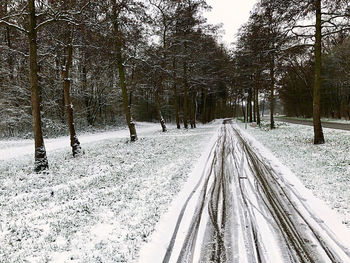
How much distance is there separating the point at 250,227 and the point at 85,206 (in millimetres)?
3934

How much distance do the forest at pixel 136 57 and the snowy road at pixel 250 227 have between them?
7456 millimetres

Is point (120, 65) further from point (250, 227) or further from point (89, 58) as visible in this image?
point (250, 227)

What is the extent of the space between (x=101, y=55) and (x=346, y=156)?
13.9 meters

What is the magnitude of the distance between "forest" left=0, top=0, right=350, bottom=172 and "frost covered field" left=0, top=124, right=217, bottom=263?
2.06 meters

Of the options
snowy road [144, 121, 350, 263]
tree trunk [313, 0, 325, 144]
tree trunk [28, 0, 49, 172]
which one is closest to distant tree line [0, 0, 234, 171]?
tree trunk [28, 0, 49, 172]

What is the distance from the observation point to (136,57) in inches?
599

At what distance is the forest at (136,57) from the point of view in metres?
9.45

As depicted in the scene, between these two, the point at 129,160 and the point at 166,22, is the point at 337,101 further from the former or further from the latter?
the point at 129,160

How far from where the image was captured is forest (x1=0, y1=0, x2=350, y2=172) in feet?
31.0

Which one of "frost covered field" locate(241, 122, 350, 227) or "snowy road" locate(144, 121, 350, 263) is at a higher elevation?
"frost covered field" locate(241, 122, 350, 227)

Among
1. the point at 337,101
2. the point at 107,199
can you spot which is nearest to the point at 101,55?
the point at 107,199

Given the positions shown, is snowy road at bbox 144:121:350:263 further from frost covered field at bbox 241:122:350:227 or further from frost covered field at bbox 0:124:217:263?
frost covered field at bbox 0:124:217:263

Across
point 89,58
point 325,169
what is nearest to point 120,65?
point 89,58

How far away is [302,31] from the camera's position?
12.6 meters
